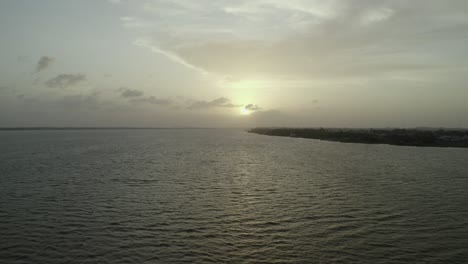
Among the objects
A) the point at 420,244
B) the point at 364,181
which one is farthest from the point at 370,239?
the point at 364,181

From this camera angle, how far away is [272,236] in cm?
1845

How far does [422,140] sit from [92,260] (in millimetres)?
98861

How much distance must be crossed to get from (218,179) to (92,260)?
78.4 feet

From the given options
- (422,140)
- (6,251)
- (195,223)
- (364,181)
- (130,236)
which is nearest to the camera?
(6,251)

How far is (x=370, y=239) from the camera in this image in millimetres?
17906

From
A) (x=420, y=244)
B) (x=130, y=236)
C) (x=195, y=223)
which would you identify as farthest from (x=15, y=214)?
(x=420, y=244)

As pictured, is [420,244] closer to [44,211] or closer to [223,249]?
[223,249]

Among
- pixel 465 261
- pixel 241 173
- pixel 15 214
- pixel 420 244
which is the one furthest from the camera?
pixel 241 173

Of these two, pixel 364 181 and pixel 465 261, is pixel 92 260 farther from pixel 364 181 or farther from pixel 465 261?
pixel 364 181

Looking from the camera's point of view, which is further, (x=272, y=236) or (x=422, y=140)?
(x=422, y=140)

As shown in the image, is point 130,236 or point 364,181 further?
point 364,181

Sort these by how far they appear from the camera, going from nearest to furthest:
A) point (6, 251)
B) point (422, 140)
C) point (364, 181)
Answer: point (6, 251), point (364, 181), point (422, 140)

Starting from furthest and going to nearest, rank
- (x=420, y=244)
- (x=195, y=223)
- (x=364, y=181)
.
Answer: (x=364, y=181) → (x=195, y=223) → (x=420, y=244)

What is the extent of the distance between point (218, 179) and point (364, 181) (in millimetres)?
15476
